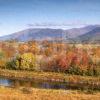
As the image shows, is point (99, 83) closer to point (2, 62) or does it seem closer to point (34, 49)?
point (2, 62)

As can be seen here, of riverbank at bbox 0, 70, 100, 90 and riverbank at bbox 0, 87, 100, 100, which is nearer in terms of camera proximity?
riverbank at bbox 0, 87, 100, 100

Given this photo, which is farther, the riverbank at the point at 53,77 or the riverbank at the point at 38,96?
the riverbank at the point at 53,77

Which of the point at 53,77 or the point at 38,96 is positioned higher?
the point at 38,96

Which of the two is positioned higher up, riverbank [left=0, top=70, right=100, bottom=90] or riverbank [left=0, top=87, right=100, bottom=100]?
riverbank [left=0, top=87, right=100, bottom=100]

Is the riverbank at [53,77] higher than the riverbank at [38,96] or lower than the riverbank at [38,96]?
lower

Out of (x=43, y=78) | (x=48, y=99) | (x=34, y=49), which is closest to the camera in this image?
(x=48, y=99)

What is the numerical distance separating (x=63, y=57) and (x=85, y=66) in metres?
15.0

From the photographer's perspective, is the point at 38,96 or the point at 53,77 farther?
the point at 53,77

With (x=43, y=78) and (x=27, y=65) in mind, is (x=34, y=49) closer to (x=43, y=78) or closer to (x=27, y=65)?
(x=27, y=65)

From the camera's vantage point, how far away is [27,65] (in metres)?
100

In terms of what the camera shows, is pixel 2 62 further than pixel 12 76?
Yes

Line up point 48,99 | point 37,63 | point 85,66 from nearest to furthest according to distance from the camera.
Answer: point 48,99
point 85,66
point 37,63

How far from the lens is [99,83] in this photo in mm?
78625

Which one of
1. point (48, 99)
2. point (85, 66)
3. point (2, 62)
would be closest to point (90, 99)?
point (48, 99)
